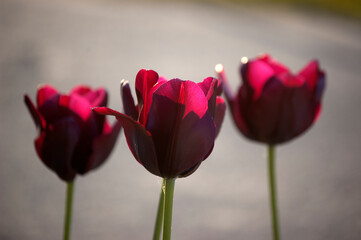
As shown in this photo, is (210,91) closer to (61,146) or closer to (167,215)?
(167,215)

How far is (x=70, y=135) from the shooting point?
A: 24.6 inches

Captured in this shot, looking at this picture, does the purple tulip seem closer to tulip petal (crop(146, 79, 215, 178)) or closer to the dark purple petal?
tulip petal (crop(146, 79, 215, 178))

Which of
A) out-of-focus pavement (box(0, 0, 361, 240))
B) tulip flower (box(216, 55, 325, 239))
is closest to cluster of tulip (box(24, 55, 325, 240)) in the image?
tulip flower (box(216, 55, 325, 239))

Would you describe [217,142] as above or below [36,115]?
above

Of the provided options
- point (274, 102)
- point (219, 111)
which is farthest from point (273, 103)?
point (219, 111)

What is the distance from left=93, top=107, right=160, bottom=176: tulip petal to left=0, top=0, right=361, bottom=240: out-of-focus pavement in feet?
3.10

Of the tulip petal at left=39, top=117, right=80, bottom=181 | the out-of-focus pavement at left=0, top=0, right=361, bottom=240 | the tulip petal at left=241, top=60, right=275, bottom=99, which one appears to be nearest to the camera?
the tulip petal at left=39, top=117, right=80, bottom=181

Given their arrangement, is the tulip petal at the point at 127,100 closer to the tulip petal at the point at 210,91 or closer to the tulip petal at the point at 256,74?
the tulip petal at the point at 210,91

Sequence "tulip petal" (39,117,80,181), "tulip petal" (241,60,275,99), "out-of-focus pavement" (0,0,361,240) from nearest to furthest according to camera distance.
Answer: "tulip petal" (39,117,80,181) → "tulip petal" (241,60,275,99) → "out-of-focus pavement" (0,0,361,240)

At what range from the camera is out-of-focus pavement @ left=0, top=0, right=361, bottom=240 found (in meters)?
1.54

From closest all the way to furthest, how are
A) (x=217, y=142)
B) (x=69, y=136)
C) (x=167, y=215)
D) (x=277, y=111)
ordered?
(x=167, y=215) → (x=69, y=136) → (x=277, y=111) → (x=217, y=142)

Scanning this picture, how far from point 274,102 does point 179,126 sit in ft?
0.84

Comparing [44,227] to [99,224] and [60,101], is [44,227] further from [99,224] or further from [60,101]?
[60,101]

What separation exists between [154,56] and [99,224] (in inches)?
64.3
